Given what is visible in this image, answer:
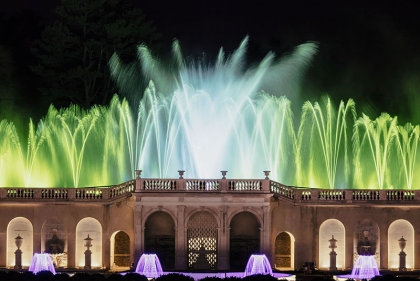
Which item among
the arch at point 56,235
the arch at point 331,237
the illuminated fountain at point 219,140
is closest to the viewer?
the arch at point 331,237

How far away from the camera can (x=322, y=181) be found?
89.7 metres

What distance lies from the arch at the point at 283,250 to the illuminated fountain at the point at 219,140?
488 centimetres

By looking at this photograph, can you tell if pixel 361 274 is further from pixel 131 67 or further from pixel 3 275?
pixel 131 67

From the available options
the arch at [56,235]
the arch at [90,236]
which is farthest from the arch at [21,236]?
the arch at [90,236]

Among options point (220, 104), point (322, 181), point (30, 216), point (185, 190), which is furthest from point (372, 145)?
point (30, 216)

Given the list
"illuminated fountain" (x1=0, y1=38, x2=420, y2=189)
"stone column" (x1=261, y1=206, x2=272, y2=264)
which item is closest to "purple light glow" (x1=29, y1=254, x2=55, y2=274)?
"illuminated fountain" (x1=0, y1=38, x2=420, y2=189)

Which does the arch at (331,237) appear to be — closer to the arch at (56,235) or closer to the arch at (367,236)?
the arch at (367,236)

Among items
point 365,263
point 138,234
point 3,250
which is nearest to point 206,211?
point 138,234

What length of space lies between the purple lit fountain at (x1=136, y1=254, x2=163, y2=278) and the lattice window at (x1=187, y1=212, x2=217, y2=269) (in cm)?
287

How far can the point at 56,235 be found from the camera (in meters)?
84.0

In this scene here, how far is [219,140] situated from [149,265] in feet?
36.9

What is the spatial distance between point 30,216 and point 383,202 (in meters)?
20.2

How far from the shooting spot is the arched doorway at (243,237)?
8344 cm

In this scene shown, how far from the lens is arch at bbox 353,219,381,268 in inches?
3285
